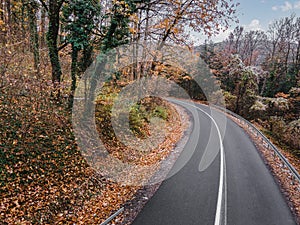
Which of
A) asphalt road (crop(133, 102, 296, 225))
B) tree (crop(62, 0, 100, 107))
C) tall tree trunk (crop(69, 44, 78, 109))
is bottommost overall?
asphalt road (crop(133, 102, 296, 225))

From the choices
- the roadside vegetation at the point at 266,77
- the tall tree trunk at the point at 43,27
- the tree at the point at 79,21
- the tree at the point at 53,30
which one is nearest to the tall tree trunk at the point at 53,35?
the tree at the point at 53,30

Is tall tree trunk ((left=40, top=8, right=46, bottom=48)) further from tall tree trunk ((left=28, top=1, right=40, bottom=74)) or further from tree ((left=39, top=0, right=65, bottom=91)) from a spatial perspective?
tree ((left=39, top=0, right=65, bottom=91))

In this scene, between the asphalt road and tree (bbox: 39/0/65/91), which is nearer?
the asphalt road

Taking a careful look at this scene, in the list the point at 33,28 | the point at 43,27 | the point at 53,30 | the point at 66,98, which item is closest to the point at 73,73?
the point at 66,98

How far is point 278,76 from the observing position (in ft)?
112

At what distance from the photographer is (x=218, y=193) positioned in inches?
315

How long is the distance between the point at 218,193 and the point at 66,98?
860cm

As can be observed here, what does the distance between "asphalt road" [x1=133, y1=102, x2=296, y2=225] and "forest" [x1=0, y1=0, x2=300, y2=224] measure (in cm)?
135

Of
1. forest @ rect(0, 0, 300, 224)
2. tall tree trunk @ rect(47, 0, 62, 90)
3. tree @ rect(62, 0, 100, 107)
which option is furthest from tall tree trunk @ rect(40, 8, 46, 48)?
tall tree trunk @ rect(47, 0, 62, 90)

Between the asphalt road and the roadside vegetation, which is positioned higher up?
the roadside vegetation

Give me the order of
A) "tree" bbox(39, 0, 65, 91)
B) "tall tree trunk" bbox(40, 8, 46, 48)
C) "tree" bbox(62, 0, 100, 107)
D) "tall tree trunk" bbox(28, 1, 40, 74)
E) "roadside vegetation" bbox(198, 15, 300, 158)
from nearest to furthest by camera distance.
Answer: "tree" bbox(39, 0, 65, 91) → "tree" bbox(62, 0, 100, 107) → "tall tree trunk" bbox(28, 1, 40, 74) → "tall tree trunk" bbox(40, 8, 46, 48) → "roadside vegetation" bbox(198, 15, 300, 158)

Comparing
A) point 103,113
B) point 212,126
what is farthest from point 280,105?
point 103,113

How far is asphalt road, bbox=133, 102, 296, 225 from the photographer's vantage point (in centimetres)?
660

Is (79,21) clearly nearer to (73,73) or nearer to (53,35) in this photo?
(53,35)
